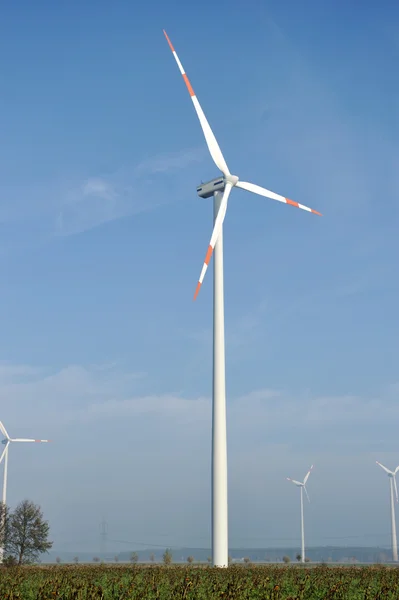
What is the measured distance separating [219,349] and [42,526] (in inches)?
1597

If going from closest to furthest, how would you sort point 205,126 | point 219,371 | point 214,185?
point 219,371 < point 214,185 < point 205,126

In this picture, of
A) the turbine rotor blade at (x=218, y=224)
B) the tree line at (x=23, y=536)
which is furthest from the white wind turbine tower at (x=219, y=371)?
the tree line at (x=23, y=536)

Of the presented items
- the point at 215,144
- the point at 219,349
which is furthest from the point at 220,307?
the point at 215,144

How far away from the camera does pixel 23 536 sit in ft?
273

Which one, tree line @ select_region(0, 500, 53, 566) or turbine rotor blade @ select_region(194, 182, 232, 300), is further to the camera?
tree line @ select_region(0, 500, 53, 566)

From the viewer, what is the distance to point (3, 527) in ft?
269

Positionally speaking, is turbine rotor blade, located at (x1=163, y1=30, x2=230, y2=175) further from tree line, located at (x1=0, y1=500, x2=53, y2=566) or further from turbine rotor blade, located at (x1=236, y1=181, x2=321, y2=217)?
tree line, located at (x1=0, y1=500, x2=53, y2=566)

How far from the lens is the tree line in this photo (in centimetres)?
8294

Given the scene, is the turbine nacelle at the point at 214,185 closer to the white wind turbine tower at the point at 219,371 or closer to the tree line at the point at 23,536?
the white wind turbine tower at the point at 219,371

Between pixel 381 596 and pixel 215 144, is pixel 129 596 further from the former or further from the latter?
pixel 215 144

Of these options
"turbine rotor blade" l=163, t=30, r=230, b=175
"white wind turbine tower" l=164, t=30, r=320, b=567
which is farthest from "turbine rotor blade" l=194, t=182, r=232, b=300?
"turbine rotor blade" l=163, t=30, r=230, b=175

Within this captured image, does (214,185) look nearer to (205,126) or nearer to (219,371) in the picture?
(205,126)

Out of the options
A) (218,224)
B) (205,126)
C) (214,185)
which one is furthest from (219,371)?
(205,126)

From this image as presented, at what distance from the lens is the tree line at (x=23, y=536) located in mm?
82938
